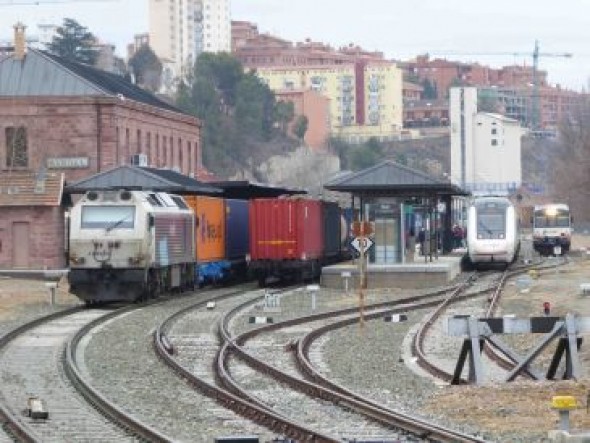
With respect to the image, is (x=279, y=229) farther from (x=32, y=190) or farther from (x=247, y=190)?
(x=32, y=190)

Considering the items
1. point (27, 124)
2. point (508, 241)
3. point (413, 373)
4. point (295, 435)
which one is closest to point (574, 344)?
point (413, 373)

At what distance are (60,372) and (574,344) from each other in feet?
24.5

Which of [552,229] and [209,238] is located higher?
[552,229]

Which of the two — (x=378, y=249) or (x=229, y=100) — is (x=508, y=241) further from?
(x=229, y=100)

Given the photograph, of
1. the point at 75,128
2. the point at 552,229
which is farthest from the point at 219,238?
the point at 552,229

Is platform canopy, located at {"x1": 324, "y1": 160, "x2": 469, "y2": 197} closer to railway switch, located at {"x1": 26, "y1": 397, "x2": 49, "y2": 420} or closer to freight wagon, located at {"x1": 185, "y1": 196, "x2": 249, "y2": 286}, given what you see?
freight wagon, located at {"x1": 185, "y1": 196, "x2": 249, "y2": 286}

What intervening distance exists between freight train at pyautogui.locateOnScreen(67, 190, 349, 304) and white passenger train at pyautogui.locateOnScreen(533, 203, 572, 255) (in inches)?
803

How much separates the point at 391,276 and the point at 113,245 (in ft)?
35.8

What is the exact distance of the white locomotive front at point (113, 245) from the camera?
120ft

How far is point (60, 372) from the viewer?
842 inches

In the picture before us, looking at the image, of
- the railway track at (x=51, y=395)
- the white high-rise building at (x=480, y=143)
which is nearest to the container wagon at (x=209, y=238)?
the railway track at (x=51, y=395)

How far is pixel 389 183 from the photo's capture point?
43.0 m

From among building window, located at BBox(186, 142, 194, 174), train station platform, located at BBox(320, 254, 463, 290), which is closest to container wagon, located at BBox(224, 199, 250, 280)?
train station platform, located at BBox(320, 254, 463, 290)

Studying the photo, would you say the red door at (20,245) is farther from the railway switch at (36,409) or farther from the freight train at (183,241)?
the railway switch at (36,409)
